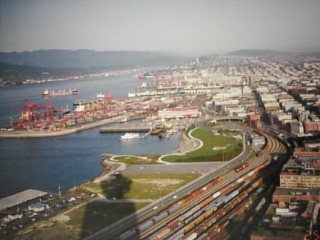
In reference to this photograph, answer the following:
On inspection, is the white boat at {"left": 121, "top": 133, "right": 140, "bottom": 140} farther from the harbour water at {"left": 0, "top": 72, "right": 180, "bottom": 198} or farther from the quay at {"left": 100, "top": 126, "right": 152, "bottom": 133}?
the quay at {"left": 100, "top": 126, "right": 152, "bottom": 133}

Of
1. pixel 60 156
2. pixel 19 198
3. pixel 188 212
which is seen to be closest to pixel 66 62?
pixel 60 156

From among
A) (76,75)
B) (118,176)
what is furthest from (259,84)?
(76,75)

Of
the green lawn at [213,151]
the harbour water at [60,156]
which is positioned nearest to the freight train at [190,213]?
the green lawn at [213,151]

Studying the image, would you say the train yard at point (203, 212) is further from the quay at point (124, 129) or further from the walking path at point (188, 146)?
the quay at point (124, 129)

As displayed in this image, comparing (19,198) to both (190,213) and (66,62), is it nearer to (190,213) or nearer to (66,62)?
(190,213)

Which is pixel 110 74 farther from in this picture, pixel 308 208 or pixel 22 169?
pixel 308 208
